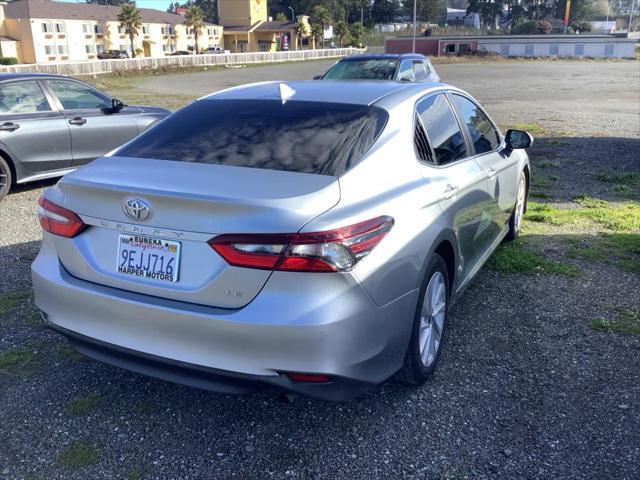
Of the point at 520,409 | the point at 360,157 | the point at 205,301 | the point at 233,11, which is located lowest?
the point at 520,409

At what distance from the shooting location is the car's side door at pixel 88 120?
821 centimetres

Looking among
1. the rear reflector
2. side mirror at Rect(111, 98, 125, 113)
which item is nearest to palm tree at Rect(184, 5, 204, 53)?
side mirror at Rect(111, 98, 125, 113)

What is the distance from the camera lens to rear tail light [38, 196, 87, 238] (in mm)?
2967

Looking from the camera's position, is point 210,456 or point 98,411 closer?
point 210,456

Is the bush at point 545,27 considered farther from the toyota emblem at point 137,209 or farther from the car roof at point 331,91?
the toyota emblem at point 137,209

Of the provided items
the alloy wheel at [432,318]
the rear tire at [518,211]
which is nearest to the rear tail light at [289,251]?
the alloy wheel at [432,318]

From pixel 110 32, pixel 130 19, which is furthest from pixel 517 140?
pixel 110 32

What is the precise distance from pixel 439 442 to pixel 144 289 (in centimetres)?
160

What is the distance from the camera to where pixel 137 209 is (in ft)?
9.04

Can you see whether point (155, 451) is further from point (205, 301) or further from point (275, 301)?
point (275, 301)

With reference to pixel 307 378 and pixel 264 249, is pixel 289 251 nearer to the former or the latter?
pixel 264 249

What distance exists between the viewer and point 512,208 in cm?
554

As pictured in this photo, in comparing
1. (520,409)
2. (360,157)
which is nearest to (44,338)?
(360,157)

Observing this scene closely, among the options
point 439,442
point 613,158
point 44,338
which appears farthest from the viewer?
point 613,158
